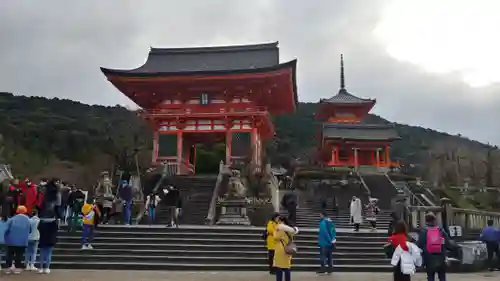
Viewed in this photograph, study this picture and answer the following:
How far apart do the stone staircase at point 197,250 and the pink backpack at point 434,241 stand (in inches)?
180

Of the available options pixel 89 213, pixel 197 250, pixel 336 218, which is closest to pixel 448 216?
pixel 336 218

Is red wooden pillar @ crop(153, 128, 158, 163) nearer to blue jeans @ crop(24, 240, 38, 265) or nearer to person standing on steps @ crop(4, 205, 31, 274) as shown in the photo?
blue jeans @ crop(24, 240, 38, 265)

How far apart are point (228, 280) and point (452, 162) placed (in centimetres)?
3925

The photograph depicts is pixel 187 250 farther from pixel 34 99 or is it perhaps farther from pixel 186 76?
pixel 34 99

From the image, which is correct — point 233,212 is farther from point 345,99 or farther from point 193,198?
point 345,99

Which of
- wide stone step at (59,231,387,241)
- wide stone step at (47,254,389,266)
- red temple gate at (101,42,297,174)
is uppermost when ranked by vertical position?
red temple gate at (101,42,297,174)

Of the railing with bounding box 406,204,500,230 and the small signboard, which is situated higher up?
the railing with bounding box 406,204,500,230

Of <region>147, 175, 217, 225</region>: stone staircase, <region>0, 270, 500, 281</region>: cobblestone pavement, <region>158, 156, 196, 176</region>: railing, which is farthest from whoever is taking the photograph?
<region>158, 156, 196, 176</region>: railing

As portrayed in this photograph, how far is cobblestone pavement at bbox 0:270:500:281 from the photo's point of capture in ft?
33.4

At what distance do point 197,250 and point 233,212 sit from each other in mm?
4934

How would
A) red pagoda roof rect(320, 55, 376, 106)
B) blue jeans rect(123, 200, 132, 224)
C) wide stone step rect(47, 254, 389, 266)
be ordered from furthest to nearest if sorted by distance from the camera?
red pagoda roof rect(320, 55, 376, 106) < blue jeans rect(123, 200, 132, 224) < wide stone step rect(47, 254, 389, 266)

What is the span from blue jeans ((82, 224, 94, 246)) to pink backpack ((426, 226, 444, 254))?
28.7 feet

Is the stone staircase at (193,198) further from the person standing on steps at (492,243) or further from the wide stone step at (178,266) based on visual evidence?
the person standing on steps at (492,243)

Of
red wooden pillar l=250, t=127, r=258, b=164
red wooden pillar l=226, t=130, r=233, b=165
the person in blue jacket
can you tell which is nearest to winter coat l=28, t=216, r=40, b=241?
the person in blue jacket
